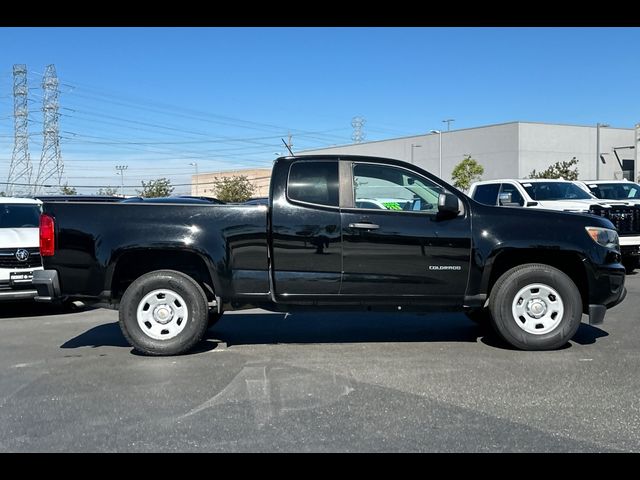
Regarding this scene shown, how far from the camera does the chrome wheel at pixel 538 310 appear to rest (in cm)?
647

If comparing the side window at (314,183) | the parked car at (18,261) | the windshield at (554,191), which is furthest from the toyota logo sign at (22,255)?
the windshield at (554,191)

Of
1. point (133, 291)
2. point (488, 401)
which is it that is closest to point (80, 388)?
point (133, 291)

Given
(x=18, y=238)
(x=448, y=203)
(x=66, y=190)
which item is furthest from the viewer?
(x=66, y=190)

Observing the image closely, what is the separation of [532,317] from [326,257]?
2.22 metres

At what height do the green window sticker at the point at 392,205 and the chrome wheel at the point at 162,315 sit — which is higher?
the green window sticker at the point at 392,205

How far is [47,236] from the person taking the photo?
6.36 meters

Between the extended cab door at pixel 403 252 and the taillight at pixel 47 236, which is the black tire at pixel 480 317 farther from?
the taillight at pixel 47 236

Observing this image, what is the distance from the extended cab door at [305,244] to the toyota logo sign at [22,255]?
4.69 metres

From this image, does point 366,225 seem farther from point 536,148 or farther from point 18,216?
point 536,148

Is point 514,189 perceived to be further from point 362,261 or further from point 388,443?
point 388,443

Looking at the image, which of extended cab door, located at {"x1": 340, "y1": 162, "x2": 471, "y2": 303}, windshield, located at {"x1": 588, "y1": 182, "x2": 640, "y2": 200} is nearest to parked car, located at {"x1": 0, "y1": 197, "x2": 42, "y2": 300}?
extended cab door, located at {"x1": 340, "y1": 162, "x2": 471, "y2": 303}

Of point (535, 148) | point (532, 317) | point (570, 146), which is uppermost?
point (570, 146)

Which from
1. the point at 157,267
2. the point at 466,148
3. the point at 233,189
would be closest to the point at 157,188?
the point at 233,189

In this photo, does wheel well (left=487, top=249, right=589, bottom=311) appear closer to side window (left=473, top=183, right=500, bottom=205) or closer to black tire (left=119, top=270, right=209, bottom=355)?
black tire (left=119, top=270, right=209, bottom=355)
